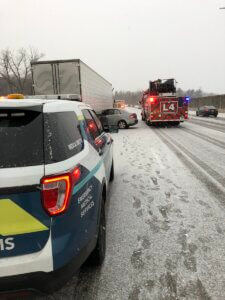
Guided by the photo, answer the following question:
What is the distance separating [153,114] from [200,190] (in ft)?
50.6

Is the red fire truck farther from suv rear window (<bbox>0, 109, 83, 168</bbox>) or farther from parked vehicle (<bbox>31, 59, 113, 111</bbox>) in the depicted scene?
suv rear window (<bbox>0, 109, 83, 168</bbox>)

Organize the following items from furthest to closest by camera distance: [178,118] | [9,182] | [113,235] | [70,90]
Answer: [178,118]
[70,90]
[113,235]
[9,182]

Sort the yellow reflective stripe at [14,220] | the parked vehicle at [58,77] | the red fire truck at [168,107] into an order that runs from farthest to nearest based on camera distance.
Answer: the red fire truck at [168,107] → the parked vehicle at [58,77] → the yellow reflective stripe at [14,220]

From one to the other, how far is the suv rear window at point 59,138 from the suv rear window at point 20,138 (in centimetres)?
5

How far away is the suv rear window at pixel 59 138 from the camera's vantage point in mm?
2330

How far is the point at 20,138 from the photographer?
229 centimetres

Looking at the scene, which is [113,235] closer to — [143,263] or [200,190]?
[143,263]

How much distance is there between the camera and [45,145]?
2316 millimetres

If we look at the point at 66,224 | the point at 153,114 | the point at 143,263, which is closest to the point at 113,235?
the point at 143,263

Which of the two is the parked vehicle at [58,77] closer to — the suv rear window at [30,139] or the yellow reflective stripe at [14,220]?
the suv rear window at [30,139]

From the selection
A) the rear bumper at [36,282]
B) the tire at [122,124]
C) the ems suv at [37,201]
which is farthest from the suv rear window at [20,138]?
the tire at [122,124]

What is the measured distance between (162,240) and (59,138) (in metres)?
2.24

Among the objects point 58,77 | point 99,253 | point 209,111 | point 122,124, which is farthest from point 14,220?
point 209,111

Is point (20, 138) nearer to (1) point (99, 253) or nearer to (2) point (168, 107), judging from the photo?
(1) point (99, 253)
